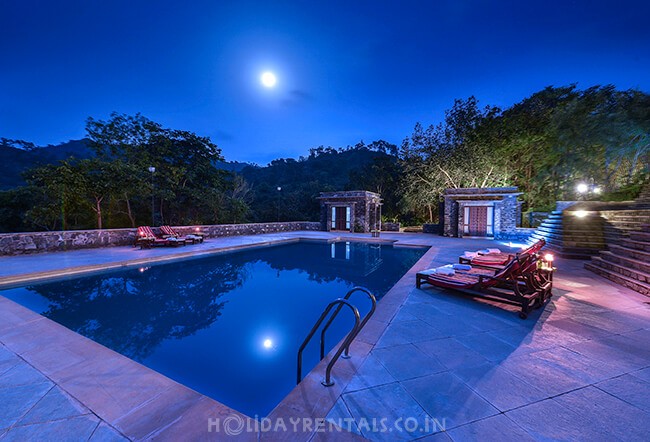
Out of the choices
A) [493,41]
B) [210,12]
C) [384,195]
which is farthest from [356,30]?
[384,195]

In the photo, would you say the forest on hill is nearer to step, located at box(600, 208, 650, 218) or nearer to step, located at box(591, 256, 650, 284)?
step, located at box(600, 208, 650, 218)

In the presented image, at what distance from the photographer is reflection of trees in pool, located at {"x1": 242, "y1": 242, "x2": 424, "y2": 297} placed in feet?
23.9

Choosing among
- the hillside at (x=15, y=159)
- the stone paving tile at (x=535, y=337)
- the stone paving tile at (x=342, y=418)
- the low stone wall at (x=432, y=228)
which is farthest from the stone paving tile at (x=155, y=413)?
the hillside at (x=15, y=159)

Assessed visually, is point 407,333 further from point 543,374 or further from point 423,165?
point 423,165

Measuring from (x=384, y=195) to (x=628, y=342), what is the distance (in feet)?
94.9

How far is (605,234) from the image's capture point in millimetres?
8281

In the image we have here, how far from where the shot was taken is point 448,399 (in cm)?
196

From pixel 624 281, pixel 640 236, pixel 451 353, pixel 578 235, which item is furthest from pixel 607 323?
pixel 578 235

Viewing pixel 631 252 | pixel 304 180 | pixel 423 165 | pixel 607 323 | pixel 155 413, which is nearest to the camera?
pixel 155 413

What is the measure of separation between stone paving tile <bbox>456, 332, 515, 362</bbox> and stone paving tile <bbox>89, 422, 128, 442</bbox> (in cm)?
317

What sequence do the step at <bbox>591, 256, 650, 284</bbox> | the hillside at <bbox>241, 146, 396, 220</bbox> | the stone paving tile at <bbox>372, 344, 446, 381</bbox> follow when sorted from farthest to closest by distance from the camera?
the hillside at <bbox>241, 146, 396, 220</bbox> → the step at <bbox>591, 256, 650, 284</bbox> → the stone paving tile at <bbox>372, 344, 446, 381</bbox>

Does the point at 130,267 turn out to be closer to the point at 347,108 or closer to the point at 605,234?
the point at 605,234

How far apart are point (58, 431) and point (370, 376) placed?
2.31 m

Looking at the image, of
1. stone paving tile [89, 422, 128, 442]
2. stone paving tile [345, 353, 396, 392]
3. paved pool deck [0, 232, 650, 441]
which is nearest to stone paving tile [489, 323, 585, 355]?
paved pool deck [0, 232, 650, 441]
